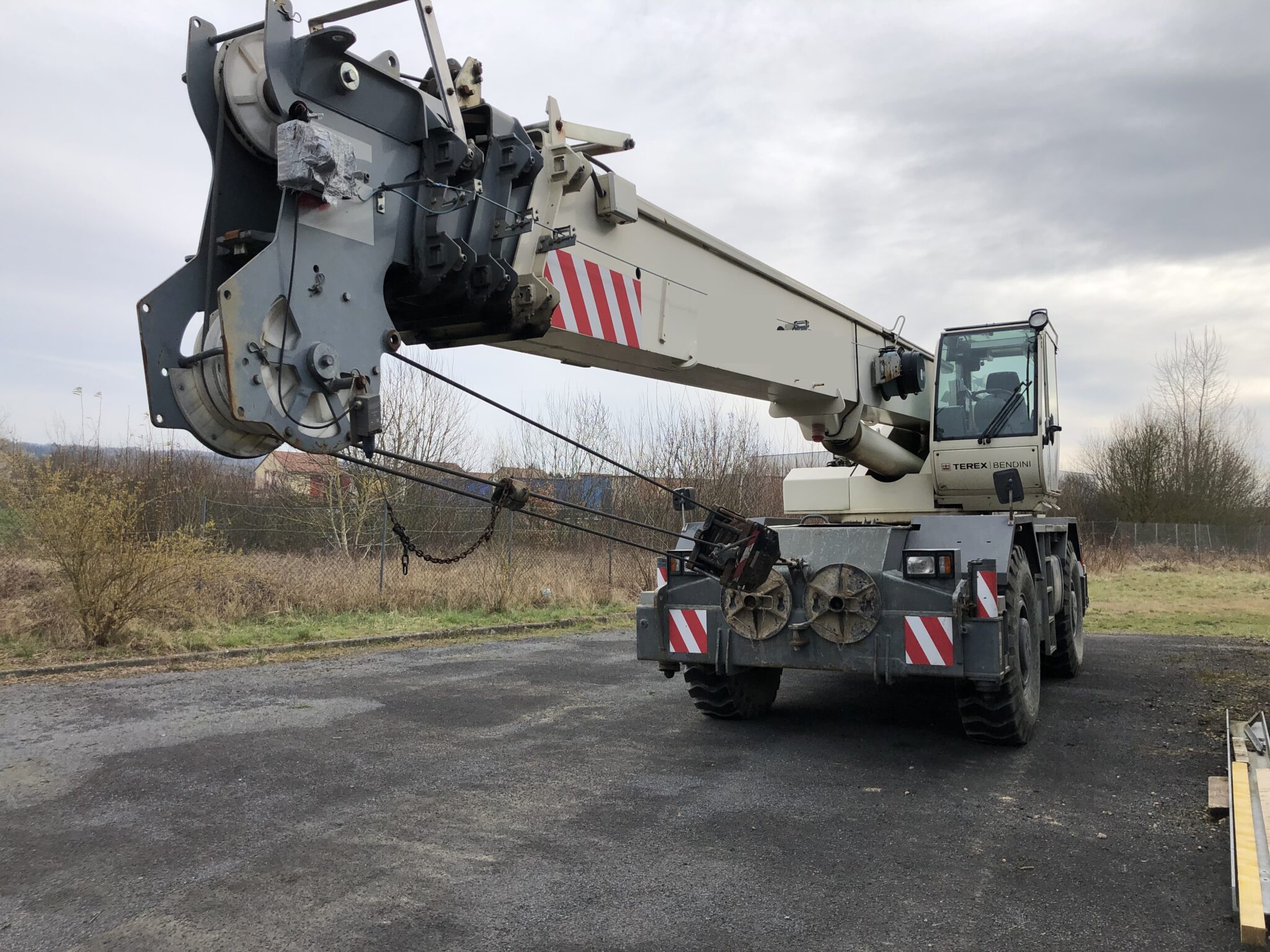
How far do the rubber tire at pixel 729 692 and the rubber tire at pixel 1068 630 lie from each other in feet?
10.7

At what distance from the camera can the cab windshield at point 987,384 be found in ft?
24.7

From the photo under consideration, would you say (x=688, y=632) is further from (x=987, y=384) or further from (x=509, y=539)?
(x=509, y=539)

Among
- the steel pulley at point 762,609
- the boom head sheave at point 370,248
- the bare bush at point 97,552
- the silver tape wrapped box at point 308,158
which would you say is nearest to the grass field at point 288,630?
the bare bush at point 97,552

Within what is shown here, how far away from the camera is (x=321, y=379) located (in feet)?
10.1

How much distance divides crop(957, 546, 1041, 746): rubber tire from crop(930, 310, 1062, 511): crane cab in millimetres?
991

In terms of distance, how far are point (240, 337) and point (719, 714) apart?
5159 mm

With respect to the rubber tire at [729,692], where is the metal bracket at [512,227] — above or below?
above

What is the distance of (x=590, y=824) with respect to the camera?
4.79 metres

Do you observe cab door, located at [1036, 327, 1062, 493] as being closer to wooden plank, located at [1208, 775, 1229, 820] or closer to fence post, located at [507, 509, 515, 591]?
wooden plank, located at [1208, 775, 1229, 820]

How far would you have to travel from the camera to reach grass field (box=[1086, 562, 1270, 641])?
14789mm

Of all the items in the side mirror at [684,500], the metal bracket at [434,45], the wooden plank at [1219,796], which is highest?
the metal bracket at [434,45]

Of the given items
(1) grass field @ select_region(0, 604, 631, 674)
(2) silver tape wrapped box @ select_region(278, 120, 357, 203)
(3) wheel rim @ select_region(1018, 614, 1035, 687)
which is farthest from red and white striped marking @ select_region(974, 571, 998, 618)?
(1) grass field @ select_region(0, 604, 631, 674)

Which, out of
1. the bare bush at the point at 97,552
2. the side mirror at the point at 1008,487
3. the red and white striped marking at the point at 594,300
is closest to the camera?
the red and white striped marking at the point at 594,300

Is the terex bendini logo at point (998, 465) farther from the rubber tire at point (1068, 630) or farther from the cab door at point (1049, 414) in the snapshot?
the rubber tire at point (1068, 630)
